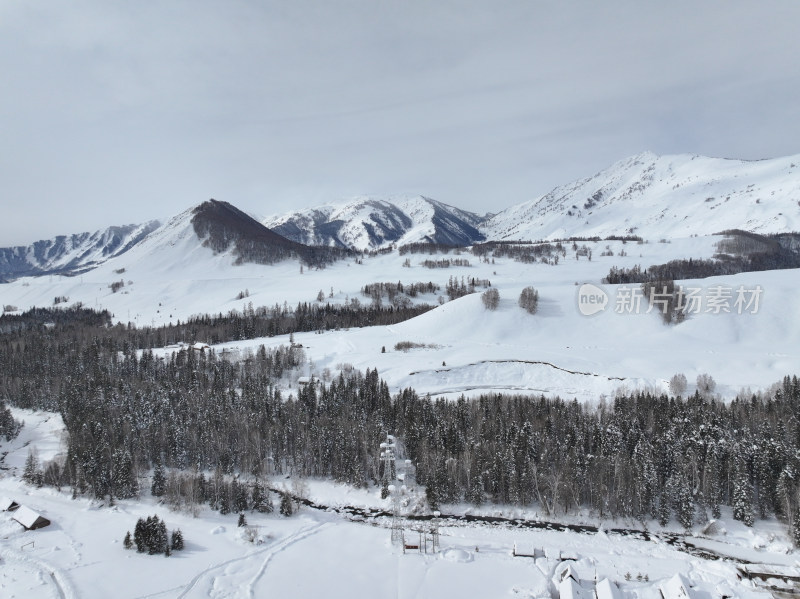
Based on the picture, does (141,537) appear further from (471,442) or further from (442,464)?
(471,442)

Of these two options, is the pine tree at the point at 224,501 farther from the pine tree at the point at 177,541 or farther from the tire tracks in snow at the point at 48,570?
the tire tracks in snow at the point at 48,570

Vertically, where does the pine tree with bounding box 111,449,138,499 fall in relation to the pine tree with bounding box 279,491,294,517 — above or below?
above

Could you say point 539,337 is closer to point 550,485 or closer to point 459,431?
point 459,431

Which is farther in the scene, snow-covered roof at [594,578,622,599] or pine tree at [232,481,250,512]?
pine tree at [232,481,250,512]

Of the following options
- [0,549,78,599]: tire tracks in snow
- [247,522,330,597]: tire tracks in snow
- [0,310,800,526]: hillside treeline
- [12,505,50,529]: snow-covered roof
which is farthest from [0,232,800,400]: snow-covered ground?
[0,549,78,599]: tire tracks in snow

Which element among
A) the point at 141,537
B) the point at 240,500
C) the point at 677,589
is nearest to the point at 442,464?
the point at 240,500

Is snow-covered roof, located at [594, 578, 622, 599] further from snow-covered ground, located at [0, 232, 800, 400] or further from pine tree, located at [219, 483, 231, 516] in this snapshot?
snow-covered ground, located at [0, 232, 800, 400]
